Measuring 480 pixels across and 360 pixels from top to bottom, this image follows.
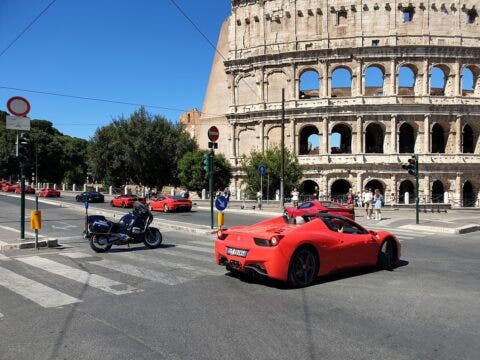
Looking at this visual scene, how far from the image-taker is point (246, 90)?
50281mm

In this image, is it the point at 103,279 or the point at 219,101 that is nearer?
the point at 103,279

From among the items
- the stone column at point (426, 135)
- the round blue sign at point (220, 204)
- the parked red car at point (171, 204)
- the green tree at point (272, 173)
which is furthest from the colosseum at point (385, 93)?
the round blue sign at point (220, 204)

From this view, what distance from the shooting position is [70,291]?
7.13m

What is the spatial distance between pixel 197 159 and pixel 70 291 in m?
38.3

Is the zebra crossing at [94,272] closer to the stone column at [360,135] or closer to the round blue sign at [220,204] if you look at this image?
the round blue sign at [220,204]

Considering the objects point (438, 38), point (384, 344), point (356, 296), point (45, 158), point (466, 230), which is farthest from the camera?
point (45, 158)

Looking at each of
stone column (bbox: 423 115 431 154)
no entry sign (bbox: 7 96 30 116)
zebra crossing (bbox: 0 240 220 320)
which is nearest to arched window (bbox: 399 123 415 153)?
stone column (bbox: 423 115 431 154)

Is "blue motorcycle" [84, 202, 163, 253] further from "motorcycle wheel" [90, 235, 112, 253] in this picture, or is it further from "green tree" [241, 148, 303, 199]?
"green tree" [241, 148, 303, 199]

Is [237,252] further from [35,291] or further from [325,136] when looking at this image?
[325,136]

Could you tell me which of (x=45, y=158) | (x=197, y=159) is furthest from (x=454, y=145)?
(x=45, y=158)

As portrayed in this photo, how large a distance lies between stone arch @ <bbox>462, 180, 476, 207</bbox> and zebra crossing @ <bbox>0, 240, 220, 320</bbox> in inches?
1595

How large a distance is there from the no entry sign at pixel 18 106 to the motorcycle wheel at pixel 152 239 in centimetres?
471

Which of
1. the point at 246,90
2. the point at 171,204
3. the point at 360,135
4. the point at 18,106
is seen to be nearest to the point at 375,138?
the point at 360,135

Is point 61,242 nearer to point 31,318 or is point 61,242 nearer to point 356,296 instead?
point 31,318
